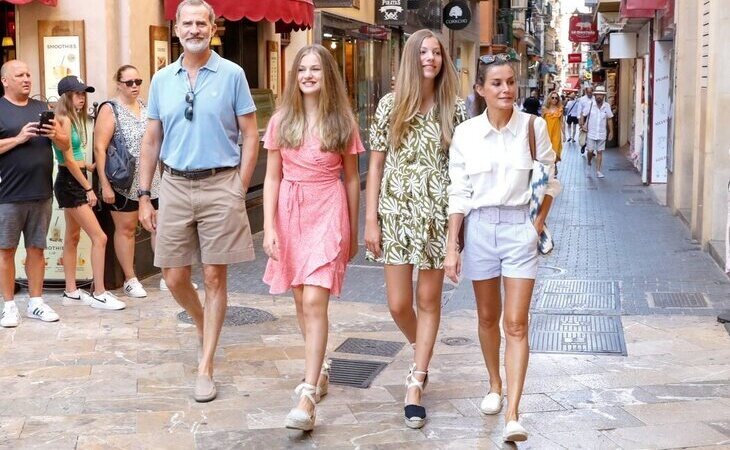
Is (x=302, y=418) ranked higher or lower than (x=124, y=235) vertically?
lower

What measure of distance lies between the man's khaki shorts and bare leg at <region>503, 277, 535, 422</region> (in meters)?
1.67

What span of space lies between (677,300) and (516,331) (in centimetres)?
401

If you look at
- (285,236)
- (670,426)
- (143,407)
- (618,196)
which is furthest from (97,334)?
(618,196)

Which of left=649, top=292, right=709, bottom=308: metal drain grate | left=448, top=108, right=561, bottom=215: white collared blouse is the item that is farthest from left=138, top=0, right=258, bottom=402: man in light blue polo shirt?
left=649, top=292, right=709, bottom=308: metal drain grate

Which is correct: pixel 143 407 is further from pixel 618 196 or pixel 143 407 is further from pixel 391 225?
pixel 618 196

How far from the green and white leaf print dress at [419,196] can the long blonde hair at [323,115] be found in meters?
0.25

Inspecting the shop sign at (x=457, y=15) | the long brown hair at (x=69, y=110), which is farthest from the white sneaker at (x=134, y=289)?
the shop sign at (x=457, y=15)

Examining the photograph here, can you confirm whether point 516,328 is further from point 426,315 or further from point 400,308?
point 400,308

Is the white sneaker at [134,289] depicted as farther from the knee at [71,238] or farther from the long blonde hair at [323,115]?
the long blonde hair at [323,115]

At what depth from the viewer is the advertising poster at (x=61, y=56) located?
920 centimetres

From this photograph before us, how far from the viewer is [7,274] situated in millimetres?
7715

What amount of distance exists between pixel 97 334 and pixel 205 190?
82.8 inches

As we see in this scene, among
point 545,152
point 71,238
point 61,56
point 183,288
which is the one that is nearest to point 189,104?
point 183,288

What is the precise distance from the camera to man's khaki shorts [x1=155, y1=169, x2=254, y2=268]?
233 inches
